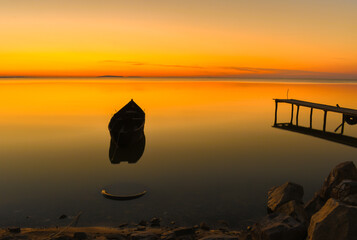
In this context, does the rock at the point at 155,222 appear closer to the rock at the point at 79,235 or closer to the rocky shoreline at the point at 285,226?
the rocky shoreline at the point at 285,226

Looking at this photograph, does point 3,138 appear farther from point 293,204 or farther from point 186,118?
point 293,204

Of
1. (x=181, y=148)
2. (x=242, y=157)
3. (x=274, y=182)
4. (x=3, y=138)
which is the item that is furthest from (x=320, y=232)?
(x=3, y=138)

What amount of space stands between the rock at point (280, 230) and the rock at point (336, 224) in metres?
0.53

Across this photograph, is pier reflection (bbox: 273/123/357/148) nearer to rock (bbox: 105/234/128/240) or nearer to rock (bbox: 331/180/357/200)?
rock (bbox: 331/180/357/200)

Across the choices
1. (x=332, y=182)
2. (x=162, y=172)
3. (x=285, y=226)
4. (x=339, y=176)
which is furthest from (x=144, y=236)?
(x=162, y=172)

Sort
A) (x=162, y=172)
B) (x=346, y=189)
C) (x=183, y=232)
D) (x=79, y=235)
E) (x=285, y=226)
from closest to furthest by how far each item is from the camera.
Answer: (x=285, y=226), (x=346, y=189), (x=79, y=235), (x=183, y=232), (x=162, y=172)

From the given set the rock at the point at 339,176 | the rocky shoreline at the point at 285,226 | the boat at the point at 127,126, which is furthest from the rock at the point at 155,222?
the boat at the point at 127,126

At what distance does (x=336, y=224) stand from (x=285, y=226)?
1.31 m

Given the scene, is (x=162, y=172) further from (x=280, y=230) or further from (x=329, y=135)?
(x=329, y=135)

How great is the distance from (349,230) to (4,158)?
2133 cm

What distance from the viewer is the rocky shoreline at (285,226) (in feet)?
20.4

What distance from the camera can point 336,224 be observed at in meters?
6.15

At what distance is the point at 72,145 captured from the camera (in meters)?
23.8

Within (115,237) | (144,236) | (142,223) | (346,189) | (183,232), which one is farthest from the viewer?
(142,223)
